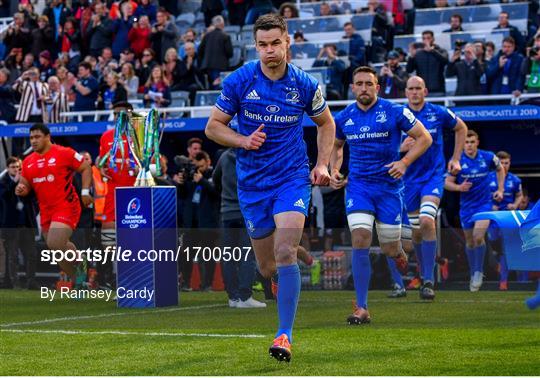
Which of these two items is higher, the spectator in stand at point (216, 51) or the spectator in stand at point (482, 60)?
the spectator in stand at point (216, 51)

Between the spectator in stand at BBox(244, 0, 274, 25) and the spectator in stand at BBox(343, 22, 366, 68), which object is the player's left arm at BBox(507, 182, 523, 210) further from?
the spectator in stand at BBox(244, 0, 274, 25)

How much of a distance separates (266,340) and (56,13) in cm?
1927

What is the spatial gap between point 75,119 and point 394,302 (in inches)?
441

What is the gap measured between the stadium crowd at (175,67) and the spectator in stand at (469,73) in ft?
0.05

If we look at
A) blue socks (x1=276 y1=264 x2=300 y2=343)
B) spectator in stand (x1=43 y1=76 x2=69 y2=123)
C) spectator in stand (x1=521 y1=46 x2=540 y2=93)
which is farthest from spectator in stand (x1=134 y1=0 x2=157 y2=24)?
blue socks (x1=276 y1=264 x2=300 y2=343)

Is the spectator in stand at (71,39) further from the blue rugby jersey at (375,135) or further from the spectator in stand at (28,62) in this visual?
the blue rugby jersey at (375,135)

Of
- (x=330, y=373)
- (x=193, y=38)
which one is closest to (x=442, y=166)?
(x=330, y=373)

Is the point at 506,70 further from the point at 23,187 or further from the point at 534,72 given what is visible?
the point at 23,187

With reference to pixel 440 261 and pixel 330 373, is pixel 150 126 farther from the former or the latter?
pixel 330 373

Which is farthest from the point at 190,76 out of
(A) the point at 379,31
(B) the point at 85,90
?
(A) the point at 379,31

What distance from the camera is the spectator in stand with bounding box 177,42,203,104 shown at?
2290 cm

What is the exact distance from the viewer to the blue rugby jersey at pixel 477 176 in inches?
699

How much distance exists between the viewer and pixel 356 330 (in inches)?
410

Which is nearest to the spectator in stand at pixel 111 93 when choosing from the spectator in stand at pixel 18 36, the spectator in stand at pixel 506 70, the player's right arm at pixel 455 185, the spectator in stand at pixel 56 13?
the spectator in stand at pixel 18 36
